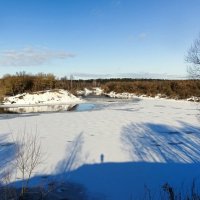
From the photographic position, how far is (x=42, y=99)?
41.3 meters

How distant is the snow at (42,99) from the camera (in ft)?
130

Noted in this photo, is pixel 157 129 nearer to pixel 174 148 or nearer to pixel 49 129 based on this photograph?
pixel 174 148

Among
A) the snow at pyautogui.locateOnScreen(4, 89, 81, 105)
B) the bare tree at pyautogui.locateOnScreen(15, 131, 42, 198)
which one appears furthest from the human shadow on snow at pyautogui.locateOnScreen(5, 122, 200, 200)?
the snow at pyautogui.locateOnScreen(4, 89, 81, 105)

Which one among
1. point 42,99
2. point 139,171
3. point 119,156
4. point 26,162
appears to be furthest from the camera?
point 42,99

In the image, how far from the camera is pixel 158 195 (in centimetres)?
670

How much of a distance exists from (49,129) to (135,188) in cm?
887

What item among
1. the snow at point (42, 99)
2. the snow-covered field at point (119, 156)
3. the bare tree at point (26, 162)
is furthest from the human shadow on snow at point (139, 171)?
the snow at point (42, 99)

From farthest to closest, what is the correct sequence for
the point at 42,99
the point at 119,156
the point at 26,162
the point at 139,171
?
the point at 42,99, the point at 119,156, the point at 139,171, the point at 26,162

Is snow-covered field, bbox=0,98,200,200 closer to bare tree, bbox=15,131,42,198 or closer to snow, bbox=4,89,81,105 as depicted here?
bare tree, bbox=15,131,42,198

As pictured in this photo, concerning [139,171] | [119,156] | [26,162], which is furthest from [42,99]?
[26,162]

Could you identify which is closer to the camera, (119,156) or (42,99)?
(119,156)

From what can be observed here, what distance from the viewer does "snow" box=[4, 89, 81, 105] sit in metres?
39.7

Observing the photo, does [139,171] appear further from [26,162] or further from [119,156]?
[26,162]

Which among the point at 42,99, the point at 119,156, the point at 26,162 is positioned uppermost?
the point at 26,162
